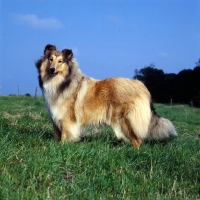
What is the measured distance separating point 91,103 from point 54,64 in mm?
1063

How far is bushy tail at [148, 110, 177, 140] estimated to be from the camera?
772 cm

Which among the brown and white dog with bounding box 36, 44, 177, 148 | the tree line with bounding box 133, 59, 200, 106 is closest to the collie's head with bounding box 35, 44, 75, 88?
the brown and white dog with bounding box 36, 44, 177, 148

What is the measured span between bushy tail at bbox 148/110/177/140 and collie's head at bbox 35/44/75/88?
1902mm

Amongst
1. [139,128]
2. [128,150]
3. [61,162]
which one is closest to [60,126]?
[139,128]

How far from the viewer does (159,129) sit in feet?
25.5

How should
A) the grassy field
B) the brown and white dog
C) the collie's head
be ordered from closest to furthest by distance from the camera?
the grassy field < the brown and white dog < the collie's head

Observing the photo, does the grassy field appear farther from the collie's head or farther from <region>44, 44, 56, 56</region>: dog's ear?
<region>44, 44, 56, 56</region>: dog's ear

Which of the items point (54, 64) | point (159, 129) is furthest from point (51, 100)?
point (159, 129)

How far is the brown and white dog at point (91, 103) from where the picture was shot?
24.7ft

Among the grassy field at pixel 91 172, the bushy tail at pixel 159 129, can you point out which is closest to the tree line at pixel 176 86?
the bushy tail at pixel 159 129

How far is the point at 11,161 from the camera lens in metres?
4.47

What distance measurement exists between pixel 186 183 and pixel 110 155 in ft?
3.64

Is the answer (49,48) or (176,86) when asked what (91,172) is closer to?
(49,48)

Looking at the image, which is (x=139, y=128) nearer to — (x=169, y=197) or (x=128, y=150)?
(x=128, y=150)
